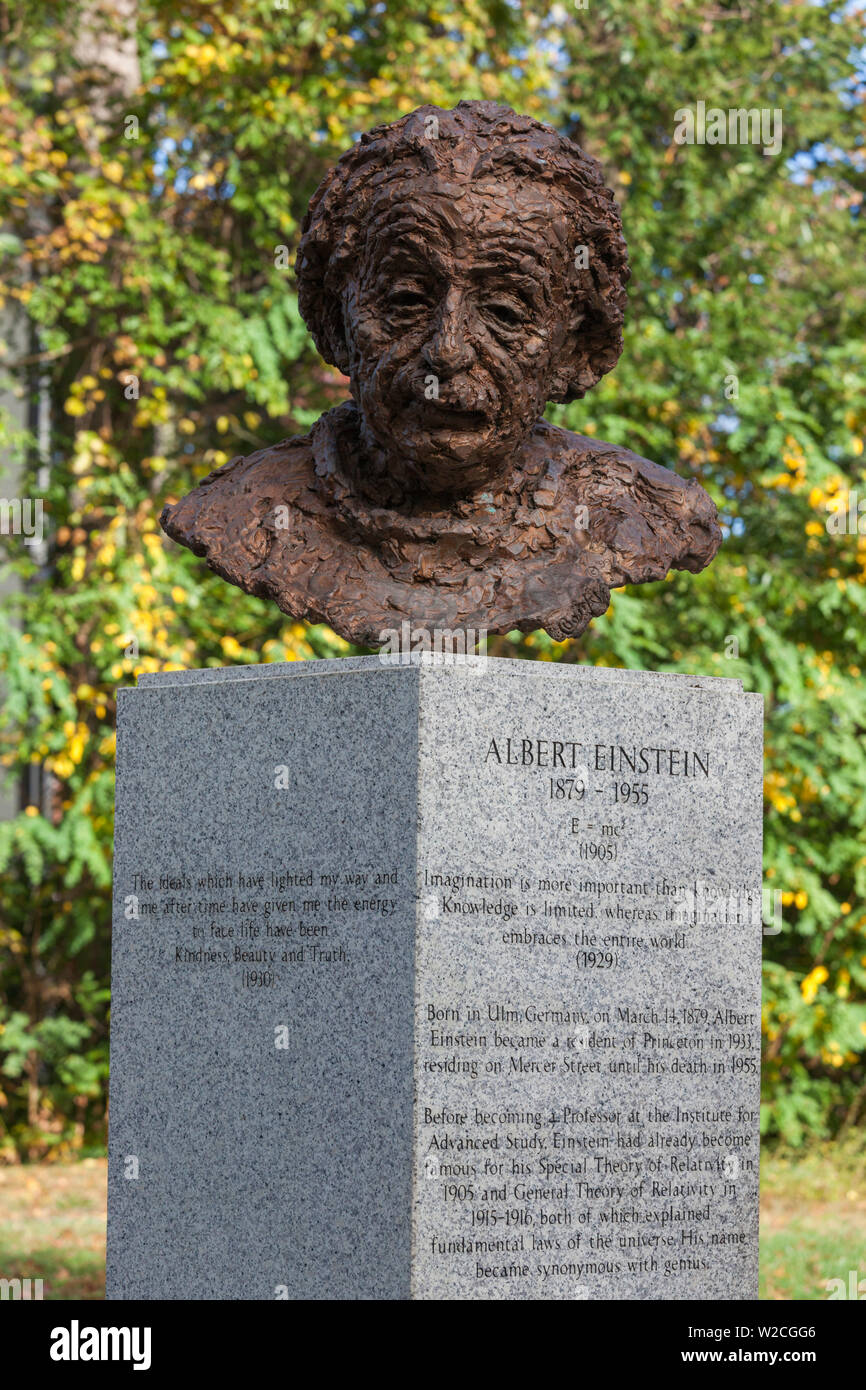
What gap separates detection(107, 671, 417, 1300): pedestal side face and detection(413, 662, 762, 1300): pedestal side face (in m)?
0.12

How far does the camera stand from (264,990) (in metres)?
4.91

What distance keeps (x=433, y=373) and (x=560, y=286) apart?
500 millimetres

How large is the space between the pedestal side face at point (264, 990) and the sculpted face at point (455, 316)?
686 mm

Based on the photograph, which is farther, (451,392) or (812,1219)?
(812,1219)

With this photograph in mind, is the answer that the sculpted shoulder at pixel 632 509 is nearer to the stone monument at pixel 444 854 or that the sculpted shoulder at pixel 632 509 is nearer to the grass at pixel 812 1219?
the stone monument at pixel 444 854

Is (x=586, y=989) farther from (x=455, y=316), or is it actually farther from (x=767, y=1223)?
(x=767, y=1223)

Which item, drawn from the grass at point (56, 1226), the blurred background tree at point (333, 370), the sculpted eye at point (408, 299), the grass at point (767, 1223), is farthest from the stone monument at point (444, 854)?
the blurred background tree at point (333, 370)

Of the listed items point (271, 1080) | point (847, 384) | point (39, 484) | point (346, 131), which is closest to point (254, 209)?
point (346, 131)

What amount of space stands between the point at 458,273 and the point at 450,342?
19cm

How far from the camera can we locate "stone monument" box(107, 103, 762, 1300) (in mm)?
Result: 4605

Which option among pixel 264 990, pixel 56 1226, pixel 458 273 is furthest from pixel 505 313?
pixel 56 1226

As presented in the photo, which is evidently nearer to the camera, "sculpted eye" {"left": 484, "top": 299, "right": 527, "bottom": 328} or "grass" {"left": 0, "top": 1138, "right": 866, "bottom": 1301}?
"sculpted eye" {"left": 484, "top": 299, "right": 527, "bottom": 328}

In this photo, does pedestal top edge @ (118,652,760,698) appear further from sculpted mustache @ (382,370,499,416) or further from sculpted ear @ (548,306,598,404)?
sculpted ear @ (548,306,598,404)

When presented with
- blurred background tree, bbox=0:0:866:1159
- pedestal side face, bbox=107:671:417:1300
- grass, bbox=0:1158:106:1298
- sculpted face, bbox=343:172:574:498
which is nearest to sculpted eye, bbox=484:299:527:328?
sculpted face, bbox=343:172:574:498
